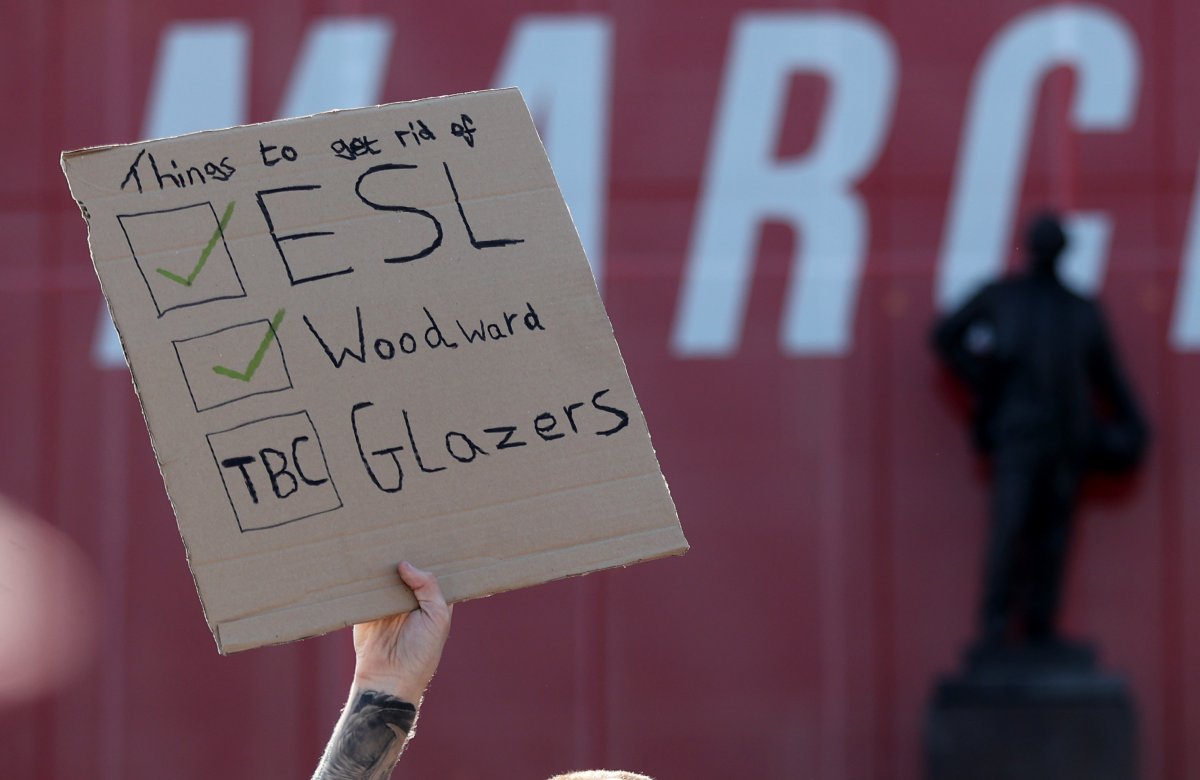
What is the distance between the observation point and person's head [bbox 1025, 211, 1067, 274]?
6.00 m

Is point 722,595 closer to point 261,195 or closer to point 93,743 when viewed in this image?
point 93,743

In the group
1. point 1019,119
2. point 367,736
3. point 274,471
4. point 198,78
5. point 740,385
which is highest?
point 198,78

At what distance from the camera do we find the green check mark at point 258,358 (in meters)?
1.92

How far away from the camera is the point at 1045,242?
6.01 m

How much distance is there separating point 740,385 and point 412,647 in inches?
187

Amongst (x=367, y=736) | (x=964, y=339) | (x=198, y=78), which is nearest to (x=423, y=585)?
(x=367, y=736)

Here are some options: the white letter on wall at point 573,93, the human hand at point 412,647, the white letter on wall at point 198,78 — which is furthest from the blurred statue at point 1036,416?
the human hand at point 412,647

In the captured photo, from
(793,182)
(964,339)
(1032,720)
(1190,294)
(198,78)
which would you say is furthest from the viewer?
(198,78)

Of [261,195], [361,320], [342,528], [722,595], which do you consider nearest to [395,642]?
[342,528]

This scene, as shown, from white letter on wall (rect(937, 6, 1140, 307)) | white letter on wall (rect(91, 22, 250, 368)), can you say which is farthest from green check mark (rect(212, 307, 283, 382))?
white letter on wall (rect(91, 22, 250, 368))

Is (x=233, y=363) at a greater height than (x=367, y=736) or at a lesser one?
greater

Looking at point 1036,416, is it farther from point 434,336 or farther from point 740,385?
point 434,336

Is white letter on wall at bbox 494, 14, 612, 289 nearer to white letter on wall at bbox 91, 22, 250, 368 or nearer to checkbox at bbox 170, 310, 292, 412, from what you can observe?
white letter on wall at bbox 91, 22, 250, 368

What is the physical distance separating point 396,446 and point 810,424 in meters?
4.72
